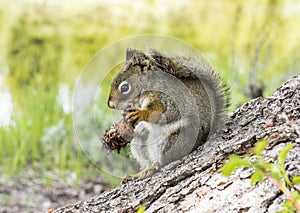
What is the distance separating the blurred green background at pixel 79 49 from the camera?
2.68m

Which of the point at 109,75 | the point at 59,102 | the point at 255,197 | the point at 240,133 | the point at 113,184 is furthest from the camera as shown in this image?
the point at 59,102

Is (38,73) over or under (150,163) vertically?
over

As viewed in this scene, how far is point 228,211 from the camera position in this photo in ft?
3.21

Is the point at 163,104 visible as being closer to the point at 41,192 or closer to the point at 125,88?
the point at 125,88

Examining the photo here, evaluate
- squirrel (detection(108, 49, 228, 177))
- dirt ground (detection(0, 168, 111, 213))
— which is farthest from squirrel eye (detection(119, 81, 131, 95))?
dirt ground (detection(0, 168, 111, 213))

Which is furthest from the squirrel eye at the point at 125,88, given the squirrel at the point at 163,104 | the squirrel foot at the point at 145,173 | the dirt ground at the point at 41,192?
the dirt ground at the point at 41,192

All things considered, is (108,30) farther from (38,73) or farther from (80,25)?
(38,73)

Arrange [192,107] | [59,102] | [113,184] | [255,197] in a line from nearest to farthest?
[255,197] → [192,107] → [113,184] → [59,102]

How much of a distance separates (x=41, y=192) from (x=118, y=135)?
4.42 feet

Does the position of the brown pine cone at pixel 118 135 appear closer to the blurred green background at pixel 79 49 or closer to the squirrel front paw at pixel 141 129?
the squirrel front paw at pixel 141 129

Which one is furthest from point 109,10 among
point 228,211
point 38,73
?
point 228,211

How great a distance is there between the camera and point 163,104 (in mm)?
1210

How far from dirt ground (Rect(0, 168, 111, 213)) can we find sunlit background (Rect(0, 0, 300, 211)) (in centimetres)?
3

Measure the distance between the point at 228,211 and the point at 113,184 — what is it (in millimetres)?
1496
